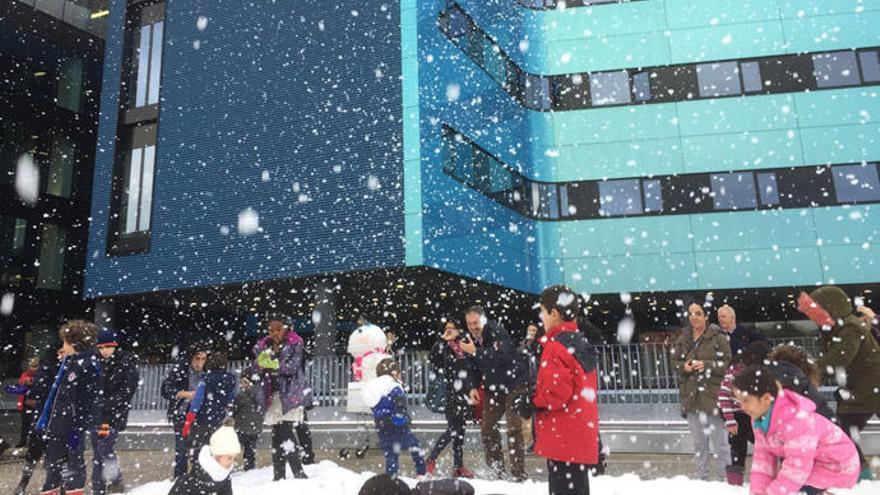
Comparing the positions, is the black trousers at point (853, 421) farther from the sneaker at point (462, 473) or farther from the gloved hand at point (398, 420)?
the gloved hand at point (398, 420)

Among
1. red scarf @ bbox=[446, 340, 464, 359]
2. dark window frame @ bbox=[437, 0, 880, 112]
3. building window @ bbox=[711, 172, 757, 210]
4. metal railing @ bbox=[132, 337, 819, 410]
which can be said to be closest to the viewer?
red scarf @ bbox=[446, 340, 464, 359]

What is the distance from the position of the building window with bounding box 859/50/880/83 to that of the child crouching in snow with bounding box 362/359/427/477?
21.2 metres

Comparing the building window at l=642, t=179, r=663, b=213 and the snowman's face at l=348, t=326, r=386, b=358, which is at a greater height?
the building window at l=642, t=179, r=663, b=213

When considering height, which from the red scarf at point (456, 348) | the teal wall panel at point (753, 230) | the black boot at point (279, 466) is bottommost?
the black boot at point (279, 466)

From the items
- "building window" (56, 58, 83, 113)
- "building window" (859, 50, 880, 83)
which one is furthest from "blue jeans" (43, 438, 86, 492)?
"building window" (56, 58, 83, 113)

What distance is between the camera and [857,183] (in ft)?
65.5

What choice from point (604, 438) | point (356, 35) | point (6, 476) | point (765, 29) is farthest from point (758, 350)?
point (765, 29)

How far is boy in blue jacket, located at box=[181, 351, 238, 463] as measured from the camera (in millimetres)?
6422

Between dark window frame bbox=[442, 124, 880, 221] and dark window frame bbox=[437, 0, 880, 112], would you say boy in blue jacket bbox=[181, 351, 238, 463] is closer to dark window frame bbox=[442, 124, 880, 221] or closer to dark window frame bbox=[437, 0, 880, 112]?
dark window frame bbox=[442, 124, 880, 221]

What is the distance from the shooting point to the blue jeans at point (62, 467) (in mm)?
5344

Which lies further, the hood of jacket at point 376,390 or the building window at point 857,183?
the building window at point 857,183

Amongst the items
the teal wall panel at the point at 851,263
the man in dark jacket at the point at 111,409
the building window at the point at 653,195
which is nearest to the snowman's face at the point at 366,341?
the man in dark jacket at the point at 111,409

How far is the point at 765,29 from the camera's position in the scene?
21234mm

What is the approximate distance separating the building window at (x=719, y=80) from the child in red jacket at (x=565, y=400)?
1982 cm
